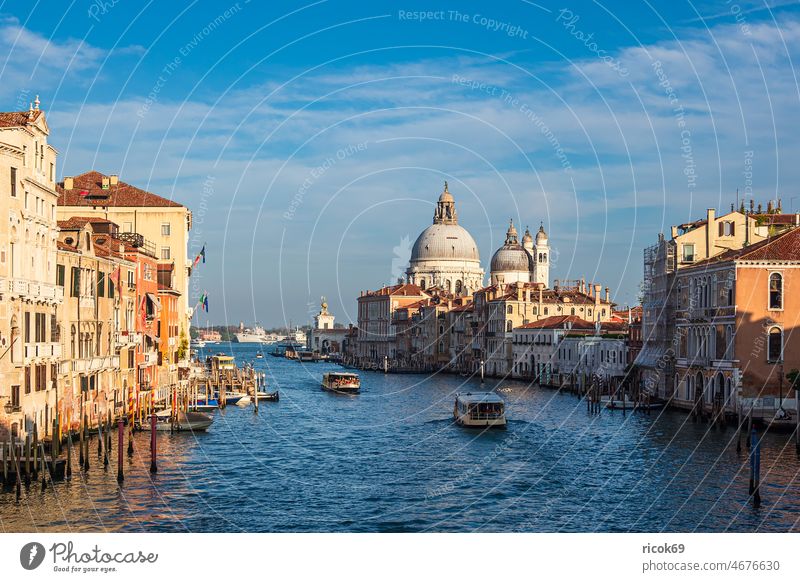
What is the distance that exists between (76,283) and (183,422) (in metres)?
7.63

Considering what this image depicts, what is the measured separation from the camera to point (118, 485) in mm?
22719

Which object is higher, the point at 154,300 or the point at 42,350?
the point at 154,300

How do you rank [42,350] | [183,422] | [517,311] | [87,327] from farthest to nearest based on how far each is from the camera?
[517,311] < [183,422] < [87,327] < [42,350]

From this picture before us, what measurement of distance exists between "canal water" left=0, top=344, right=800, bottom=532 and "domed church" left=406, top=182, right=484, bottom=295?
8171 centimetres

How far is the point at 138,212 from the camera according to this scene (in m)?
44.5

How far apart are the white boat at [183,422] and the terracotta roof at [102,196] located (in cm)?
1230

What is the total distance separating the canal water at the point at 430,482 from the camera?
20.1 meters

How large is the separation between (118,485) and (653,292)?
26.7 m

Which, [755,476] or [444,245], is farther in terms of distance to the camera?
[444,245]

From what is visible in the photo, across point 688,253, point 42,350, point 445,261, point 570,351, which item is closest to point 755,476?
point 42,350

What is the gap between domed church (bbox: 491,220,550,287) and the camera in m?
106
